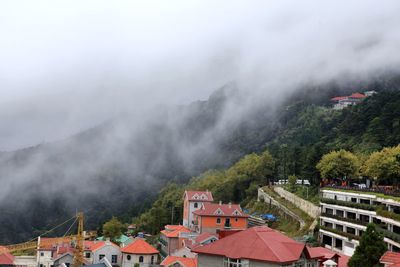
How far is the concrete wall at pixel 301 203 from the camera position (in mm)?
55381

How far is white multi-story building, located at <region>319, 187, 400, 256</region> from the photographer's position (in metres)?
41.6

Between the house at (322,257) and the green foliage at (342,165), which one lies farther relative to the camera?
the green foliage at (342,165)

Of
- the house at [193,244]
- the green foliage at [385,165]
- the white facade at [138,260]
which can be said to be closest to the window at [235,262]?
the house at [193,244]

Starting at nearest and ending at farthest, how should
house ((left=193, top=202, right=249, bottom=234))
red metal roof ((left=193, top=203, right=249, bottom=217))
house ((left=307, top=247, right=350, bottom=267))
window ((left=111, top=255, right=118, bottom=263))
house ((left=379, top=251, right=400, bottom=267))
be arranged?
house ((left=379, top=251, right=400, bottom=267)) → house ((left=307, top=247, right=350, bottom=267)) → window ((left=111, top=255, right=118, bottom=263)) → house ((left=193, top=202, right=249, bottom=234)) → red metal roof ((left=193, top=203, right=249, bottom=217))

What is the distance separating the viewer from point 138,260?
159 ft

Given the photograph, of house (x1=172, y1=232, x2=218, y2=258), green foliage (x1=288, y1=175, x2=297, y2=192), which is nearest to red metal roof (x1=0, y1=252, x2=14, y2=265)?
house (x1=172, y1=232, x2=218, y2=258)

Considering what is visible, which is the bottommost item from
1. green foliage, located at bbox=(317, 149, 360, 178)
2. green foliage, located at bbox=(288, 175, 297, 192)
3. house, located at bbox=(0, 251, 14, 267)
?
house, located at bbox=(0, 251, 14, 267)

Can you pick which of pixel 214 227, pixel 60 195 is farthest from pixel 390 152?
pixel 60 195

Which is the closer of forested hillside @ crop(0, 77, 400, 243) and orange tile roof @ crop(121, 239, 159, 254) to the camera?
orange tile roof @ crop(121, 239, 159, 254)

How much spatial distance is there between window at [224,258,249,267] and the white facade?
67.8 ft

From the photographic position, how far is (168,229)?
59.7 m

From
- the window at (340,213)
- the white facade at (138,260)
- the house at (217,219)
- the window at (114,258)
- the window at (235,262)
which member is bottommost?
the window at (114,258)

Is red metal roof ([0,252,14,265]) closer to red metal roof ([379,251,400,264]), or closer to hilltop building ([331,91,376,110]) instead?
red metal roof ([379,251,400,264])

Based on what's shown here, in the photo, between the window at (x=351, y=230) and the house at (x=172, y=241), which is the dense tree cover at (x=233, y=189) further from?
the window at (x=351, y=230)
